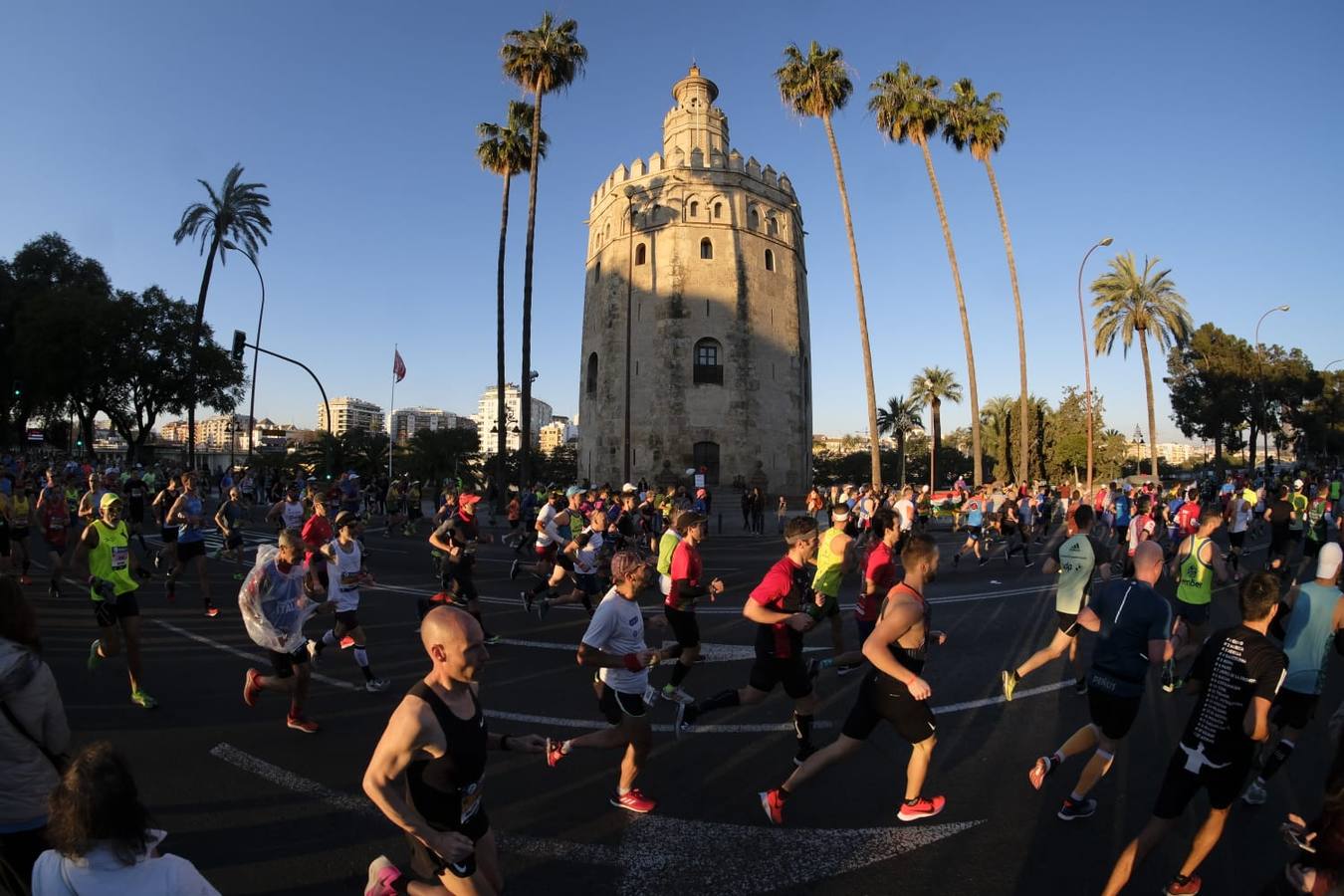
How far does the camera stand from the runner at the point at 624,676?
4.53m

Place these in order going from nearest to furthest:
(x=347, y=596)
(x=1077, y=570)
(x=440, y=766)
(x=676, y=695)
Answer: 1. (x=440, y=766)
2. (x=676, y=695)
3. (x=347, y=596)
4. (x=1077, y=570)

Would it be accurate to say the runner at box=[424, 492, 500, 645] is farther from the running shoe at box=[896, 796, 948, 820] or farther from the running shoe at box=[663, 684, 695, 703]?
the running shoe at box=[896, 796, 948, 820]

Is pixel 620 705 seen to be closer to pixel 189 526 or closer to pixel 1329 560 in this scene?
pixel 1329 560

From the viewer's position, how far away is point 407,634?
31.2ft

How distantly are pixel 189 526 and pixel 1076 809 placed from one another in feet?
39.3

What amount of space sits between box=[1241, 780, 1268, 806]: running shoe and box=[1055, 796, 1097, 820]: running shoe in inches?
45.1

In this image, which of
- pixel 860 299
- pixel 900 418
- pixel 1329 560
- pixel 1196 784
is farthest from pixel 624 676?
pixel 900 418

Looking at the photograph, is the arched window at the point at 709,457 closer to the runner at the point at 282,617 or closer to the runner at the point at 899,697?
the runner at the point at 282,617

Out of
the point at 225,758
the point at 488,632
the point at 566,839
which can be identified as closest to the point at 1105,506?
the point at 488,632

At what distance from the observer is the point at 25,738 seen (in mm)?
2934

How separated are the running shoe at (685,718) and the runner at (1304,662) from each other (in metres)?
3.79

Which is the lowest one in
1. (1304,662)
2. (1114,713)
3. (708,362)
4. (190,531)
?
(1114,713)

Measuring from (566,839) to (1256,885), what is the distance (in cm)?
381

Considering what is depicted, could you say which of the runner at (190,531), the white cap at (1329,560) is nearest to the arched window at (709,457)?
the runner at (190,531)
